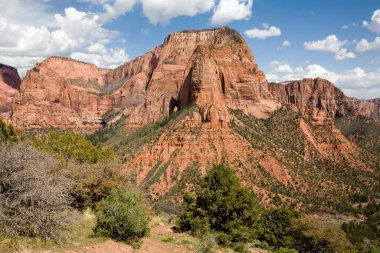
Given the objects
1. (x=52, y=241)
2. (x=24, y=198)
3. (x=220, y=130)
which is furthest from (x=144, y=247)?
(x=220, y=130)

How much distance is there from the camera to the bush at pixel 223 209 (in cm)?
3075

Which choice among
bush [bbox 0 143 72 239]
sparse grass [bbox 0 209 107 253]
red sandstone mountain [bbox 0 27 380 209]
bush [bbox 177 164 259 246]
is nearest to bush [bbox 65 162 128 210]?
bush [bbox 177 164 259 246]

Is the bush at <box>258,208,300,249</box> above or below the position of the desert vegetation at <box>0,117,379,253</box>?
below

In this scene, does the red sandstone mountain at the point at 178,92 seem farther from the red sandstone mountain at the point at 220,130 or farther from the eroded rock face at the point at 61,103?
the red sandstone mountain at the point at 220,130

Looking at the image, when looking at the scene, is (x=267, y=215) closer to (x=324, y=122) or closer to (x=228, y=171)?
(x=228, y=171)

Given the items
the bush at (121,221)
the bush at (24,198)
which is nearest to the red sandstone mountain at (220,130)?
the bush at (121,221)

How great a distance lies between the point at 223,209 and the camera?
32.2 meters

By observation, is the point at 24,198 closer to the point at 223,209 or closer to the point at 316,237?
the point at 223,209

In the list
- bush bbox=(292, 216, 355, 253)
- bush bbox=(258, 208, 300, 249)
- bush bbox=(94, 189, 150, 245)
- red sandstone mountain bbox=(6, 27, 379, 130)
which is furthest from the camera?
red sandstone mountain bbox=(6, 27, 379, 130)

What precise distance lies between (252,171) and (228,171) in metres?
37.9

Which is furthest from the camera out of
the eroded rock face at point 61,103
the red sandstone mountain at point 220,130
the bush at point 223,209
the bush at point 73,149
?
the eroded rock face at point 61,103

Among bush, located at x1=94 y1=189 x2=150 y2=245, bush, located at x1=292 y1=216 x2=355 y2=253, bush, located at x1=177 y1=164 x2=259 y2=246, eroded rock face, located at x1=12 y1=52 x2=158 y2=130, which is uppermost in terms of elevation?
eroded rock face, located at x1=12 y1=52 x2=158 y2=130

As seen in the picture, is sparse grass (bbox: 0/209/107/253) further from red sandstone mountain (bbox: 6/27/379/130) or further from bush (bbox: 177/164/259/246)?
red sandstone mountain (bbox: 6/27/379/130)

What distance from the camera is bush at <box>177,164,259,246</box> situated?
30.8 m
